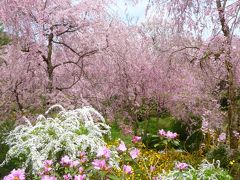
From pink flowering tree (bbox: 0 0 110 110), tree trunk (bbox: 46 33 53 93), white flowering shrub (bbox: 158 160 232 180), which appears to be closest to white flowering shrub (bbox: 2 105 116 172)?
white flowering shrub (bbox: 158 160 232 180)

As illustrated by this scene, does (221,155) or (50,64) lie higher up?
(50,64)

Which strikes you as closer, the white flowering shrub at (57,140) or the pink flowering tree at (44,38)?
the white flowering shrub at (57,140)

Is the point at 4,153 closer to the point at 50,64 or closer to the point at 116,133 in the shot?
the point at 50,64

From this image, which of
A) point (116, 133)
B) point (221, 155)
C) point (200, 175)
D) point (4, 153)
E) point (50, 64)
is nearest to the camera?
point (200, 175)

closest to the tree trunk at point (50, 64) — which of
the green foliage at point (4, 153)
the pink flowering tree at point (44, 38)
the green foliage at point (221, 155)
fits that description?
the pink flowering tree at point (44, 38)

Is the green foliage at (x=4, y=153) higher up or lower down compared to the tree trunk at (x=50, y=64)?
lower down

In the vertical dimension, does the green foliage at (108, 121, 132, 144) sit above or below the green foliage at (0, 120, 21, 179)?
below

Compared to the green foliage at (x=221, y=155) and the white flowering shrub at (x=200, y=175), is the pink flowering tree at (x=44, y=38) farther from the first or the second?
the white flowering shrub at (x=200, y=175)

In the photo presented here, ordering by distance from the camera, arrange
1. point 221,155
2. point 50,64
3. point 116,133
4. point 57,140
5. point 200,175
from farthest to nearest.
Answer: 1. point 116,133
2. point 50,64
3. point 221,155
4. point 57,140
5. point 200,175

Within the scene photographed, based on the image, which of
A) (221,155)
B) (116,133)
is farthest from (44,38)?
(116,133)

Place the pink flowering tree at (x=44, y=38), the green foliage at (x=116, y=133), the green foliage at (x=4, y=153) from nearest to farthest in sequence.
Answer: the green foliage at (x=4, y=153), the pink flowering tree at (x=44, y=38), the green foliage at (x=116, y=133)

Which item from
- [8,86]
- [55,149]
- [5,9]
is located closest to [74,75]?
[8,86]

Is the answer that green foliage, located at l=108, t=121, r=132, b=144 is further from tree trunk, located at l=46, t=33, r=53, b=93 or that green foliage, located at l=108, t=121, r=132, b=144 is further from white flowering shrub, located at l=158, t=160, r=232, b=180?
white flowering shrub, located at l=158, t=160, r=232, b=180

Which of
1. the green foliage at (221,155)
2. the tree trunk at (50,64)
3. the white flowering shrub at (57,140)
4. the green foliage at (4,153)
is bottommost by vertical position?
the green foliage at (221,155)
